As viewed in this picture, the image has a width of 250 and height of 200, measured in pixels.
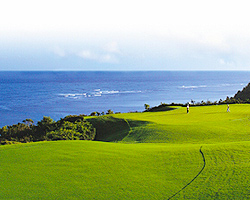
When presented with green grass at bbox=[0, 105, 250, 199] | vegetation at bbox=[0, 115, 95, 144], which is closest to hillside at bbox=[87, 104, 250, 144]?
vegetation at bbox=[0, 115, 95, 144]

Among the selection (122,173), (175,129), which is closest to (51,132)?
(175,129)

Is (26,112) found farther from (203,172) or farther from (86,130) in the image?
(203,172)

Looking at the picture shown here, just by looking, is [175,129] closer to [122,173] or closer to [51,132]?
[51,132]

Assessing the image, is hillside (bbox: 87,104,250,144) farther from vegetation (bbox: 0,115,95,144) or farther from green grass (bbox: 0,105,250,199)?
green grass (bbox: 0,105,250,199)

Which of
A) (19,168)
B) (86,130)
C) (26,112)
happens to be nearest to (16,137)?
(86,130)

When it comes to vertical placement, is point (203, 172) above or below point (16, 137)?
above

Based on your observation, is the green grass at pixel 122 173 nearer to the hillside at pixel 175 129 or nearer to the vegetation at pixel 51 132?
the hillside at pixel 175 129

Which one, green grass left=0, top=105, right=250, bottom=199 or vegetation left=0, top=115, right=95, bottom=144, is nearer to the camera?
green grass left=0, top=105, right=250, bottom=199

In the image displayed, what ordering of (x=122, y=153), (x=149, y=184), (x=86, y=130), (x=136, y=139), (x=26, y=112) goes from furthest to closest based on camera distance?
1. (x=26, y=112)
2. (x=86, y=130)
3. (x=136, y=139)
4. (x=122, y=153)
5. (x=149, y=184)
